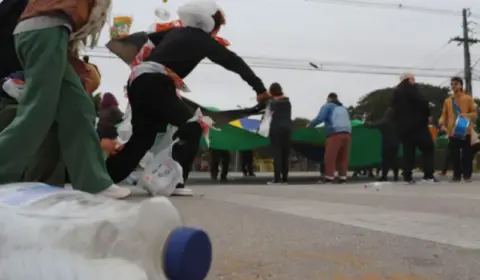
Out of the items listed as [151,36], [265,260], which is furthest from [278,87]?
[265,260]

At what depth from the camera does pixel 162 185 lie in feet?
19.2

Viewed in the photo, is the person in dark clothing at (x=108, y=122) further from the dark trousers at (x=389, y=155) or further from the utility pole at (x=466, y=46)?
the utility pole at (x=466, y=46)

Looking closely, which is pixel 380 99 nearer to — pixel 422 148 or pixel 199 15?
pixel 422 148

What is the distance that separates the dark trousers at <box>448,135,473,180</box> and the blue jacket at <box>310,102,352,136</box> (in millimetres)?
1747

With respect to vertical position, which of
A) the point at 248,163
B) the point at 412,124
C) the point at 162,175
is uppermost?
the point at 412,124

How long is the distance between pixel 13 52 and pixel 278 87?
24.2 feet

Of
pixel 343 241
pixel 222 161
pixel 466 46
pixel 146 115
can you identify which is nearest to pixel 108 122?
pixel 146 115

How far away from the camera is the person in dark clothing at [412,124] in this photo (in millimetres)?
10266

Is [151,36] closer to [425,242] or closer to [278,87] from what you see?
[425,242]

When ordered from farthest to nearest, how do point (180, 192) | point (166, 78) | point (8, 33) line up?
point (180, 192) → point (166, 78) → point (8, 33)

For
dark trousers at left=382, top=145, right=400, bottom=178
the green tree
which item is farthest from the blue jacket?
the green tree

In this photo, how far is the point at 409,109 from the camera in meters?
10.3

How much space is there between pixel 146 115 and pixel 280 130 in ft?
17.5

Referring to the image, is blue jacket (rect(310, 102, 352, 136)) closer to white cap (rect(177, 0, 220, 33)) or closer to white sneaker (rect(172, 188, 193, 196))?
white sneaker (rect(172, 188, 193, 196))
